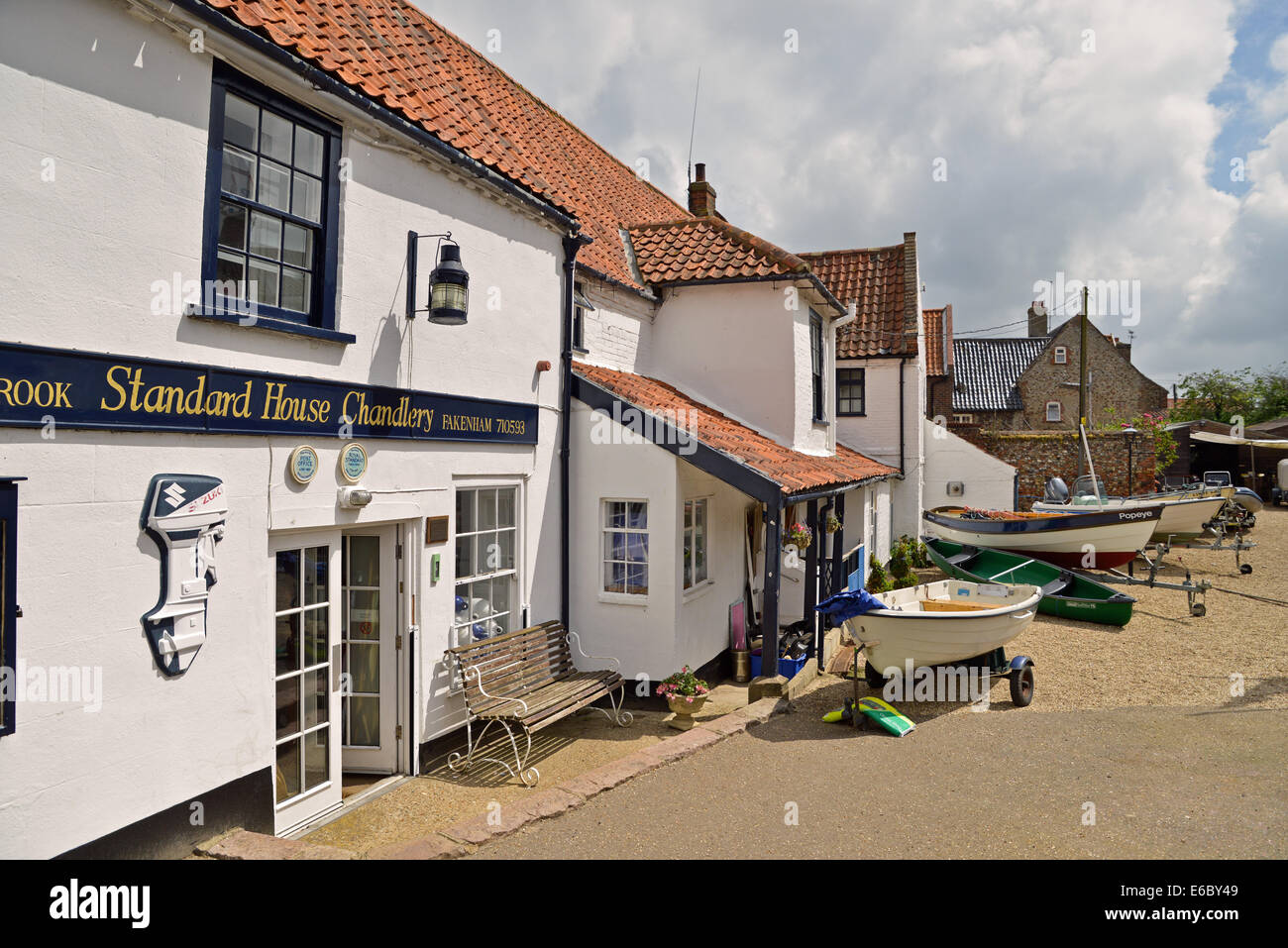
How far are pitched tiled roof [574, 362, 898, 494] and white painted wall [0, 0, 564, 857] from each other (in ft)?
13.3

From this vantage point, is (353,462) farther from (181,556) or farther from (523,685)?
(523,685)

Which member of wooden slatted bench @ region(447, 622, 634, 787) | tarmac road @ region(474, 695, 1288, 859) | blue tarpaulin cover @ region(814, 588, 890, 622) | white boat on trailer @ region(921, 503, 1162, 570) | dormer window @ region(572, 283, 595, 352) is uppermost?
dormer window @ region(572, 283, 595, 352)

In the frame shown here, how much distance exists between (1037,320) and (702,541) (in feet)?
167

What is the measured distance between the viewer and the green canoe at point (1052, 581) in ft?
45.7

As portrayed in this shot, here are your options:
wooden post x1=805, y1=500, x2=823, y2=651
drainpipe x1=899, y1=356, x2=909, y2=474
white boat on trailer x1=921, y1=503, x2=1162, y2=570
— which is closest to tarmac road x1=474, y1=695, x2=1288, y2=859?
wooden post x1=805, y1=500, x2=823, y2=651

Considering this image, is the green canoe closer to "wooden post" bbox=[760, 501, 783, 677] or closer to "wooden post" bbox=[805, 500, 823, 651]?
"wooden post" bbox=[805, 500, 823, 651]

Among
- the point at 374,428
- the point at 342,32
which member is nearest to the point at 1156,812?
the point at 374,428

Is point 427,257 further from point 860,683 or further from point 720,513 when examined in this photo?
point 860,683

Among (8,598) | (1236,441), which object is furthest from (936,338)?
(8,598)

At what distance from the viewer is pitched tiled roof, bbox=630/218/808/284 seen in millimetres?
12328

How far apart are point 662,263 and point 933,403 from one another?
25.8 m

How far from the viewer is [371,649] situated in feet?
23.1

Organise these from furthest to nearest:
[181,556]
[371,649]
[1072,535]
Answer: [1072,535] → [371,649] → [181,556]

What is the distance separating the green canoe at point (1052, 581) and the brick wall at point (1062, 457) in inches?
411
